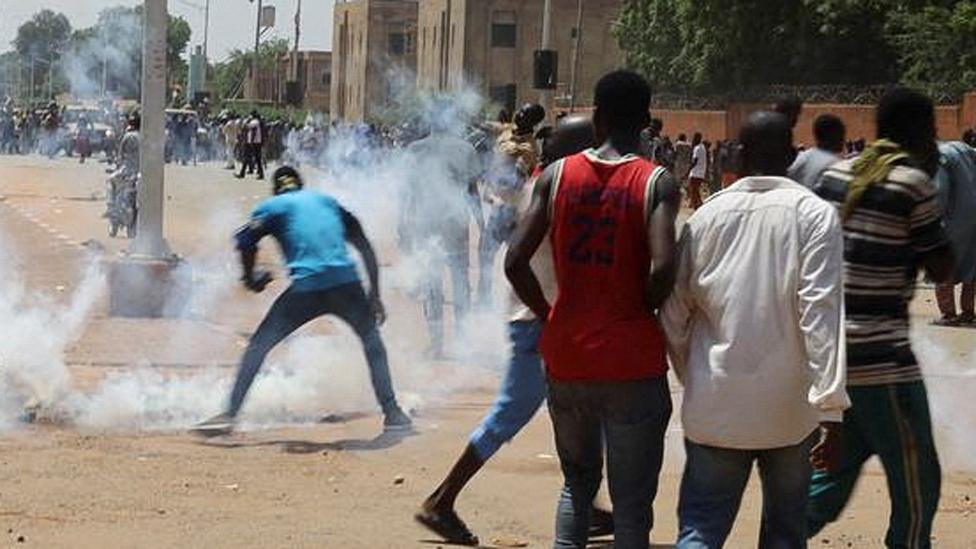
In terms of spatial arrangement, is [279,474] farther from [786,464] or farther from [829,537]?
[786,464]

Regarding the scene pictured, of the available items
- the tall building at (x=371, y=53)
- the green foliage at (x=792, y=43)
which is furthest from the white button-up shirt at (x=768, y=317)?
the tall building at (x=371, y=53)

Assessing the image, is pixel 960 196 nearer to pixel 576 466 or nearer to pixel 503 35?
pixel 576 466

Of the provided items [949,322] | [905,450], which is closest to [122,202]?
[949,322]

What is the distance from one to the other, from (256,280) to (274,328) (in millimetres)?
302

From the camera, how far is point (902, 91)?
5906 millimetres

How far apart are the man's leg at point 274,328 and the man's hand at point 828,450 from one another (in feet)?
12.5

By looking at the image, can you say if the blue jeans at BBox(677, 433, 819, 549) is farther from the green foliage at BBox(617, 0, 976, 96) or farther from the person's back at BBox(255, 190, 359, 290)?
the green foliage at BBox(617, 0, 976, 96)

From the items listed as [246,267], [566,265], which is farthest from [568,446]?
[246,267]

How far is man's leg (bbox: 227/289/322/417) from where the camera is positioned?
8992 millimetres

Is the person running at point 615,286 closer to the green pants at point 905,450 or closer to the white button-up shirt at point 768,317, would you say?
the white button-up shirt at point 768,317

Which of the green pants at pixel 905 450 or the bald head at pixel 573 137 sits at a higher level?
the bald head at pixel 573 137

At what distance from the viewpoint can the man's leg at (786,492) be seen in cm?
504

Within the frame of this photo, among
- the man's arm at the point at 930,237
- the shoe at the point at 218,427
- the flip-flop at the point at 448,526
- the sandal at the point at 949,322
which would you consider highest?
the man's arm at the point at 930,237

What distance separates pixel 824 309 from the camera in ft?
15.9
